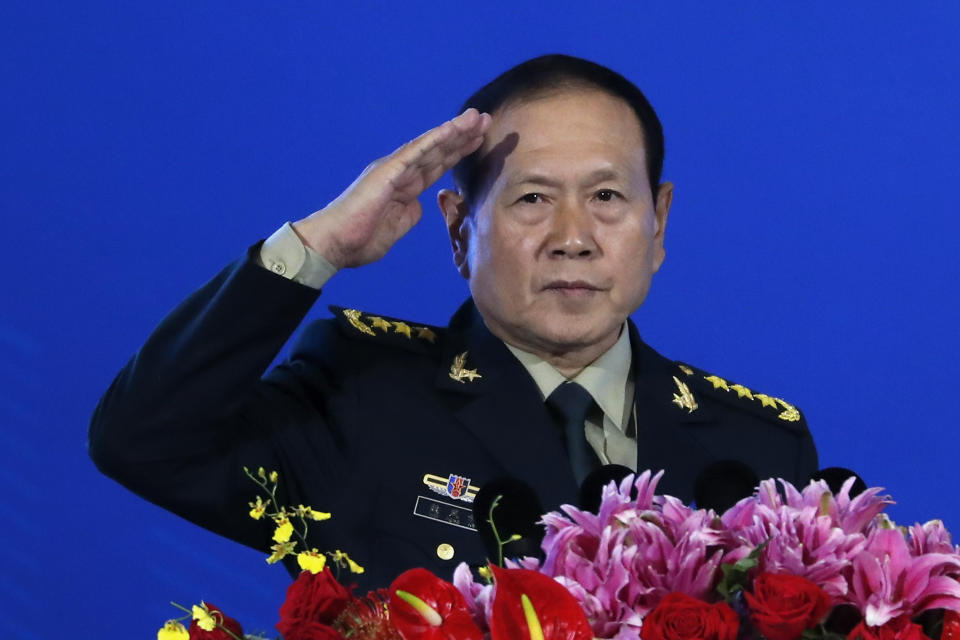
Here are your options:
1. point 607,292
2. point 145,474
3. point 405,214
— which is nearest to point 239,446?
point 145,474

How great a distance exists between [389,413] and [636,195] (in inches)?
15.6

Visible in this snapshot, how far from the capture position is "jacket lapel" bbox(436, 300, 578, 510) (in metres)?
1.46

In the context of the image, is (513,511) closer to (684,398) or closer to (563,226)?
(563,226)

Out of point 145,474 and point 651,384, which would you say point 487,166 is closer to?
point 651,384

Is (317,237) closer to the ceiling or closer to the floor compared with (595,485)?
closer to the ceiling

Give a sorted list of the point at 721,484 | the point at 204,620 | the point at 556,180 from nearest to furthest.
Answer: the point at 204,620
the point at 721,484
the point at 556,180

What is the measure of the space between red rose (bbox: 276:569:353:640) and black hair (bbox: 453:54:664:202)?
97 centimetres

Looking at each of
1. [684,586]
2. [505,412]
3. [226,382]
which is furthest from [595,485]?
[505,412]

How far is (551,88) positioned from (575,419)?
0.41m

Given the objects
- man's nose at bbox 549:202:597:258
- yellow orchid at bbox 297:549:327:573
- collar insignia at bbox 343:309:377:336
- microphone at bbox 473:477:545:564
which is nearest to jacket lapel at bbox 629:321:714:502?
man's nose at bbox 549:202:597:258

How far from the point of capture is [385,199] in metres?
1.40

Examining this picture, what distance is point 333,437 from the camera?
1.48 meters

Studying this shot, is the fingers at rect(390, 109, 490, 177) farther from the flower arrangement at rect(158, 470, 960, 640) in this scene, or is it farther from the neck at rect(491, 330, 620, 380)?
the flower arrangement at rect(158, 470, 960, 640)

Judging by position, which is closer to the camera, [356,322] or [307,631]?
[307,631]
